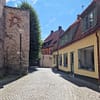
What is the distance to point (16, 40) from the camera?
2645cm

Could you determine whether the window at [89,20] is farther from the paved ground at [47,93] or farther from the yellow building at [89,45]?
the paved ground at [47,93]

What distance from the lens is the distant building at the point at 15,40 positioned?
26.0 metres

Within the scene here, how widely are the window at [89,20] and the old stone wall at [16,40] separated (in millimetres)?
8203

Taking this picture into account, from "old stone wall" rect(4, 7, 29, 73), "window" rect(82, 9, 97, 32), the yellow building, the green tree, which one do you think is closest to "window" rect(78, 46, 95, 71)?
the yellow building

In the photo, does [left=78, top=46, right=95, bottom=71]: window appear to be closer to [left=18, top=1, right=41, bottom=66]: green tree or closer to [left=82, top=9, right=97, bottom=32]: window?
[left=82, top=9, right=97, bottom=32]: window

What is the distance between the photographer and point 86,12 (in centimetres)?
1962

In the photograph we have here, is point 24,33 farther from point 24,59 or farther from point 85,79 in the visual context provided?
point 85,79

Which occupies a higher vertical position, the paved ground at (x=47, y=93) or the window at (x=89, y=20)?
the window at (x=89, y=20)

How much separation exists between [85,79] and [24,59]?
31.3 ft

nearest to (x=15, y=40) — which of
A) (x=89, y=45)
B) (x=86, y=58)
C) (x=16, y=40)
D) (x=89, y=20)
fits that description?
(x=16, y=40)

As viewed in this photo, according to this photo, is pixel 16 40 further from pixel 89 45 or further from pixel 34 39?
pixel 34 39

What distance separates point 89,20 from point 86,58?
3.16 metres

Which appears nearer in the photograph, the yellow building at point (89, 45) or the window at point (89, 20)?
the yellow building at point (89, 45)

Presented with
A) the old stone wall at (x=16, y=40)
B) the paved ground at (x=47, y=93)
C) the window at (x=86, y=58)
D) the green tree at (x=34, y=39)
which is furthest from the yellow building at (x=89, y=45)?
the green tree at (x=34, y=39)
